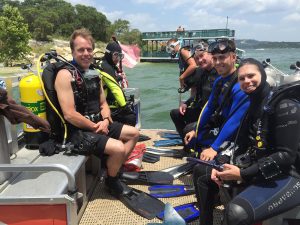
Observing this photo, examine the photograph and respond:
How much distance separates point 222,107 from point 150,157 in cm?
155

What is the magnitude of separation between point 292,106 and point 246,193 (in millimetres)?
592

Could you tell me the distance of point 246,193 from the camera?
2006mm

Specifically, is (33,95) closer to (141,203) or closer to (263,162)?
(141,203)

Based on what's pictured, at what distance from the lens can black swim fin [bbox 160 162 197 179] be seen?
3625 mm

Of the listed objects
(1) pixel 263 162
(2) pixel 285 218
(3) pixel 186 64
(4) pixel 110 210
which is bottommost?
(4) pixel 110 210

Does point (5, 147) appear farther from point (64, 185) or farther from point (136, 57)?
point (136, 57)

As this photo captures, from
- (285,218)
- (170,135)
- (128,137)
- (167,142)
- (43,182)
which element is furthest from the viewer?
(170,135)

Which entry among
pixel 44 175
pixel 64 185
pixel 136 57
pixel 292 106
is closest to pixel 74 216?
pixel 64 185

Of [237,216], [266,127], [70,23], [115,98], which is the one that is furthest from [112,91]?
[70,23]

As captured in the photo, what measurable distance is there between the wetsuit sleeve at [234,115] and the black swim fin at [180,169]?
1077mm

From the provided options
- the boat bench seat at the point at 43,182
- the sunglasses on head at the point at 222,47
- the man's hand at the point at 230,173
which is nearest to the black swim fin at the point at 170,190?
the boat bench seat at the point at 43,182

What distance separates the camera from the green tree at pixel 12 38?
94.0ft

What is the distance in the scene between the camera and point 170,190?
3.25m

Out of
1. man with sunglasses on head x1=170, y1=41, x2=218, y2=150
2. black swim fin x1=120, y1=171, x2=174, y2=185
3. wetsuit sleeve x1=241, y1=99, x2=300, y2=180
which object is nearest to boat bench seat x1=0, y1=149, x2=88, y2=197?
black swim fin x1=120, y1=171, x2=174, y2=185
